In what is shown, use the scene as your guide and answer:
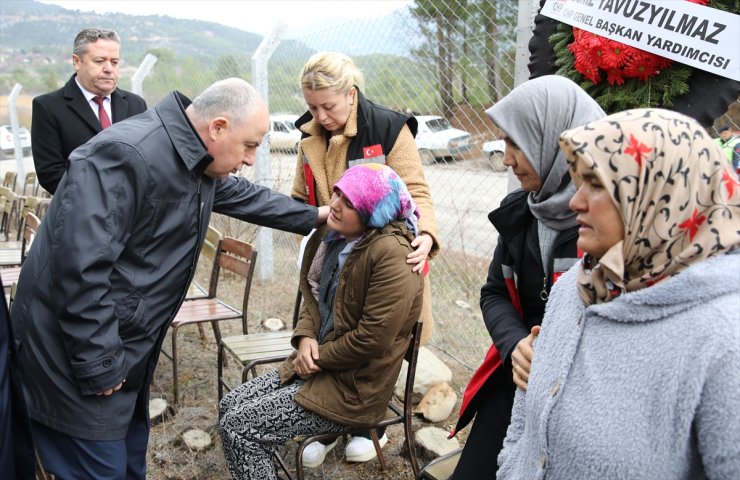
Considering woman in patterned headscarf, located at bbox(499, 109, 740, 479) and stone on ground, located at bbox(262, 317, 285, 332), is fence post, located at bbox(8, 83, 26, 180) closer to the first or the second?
stone on ground, located at bbox(262, 317, 285, 332)

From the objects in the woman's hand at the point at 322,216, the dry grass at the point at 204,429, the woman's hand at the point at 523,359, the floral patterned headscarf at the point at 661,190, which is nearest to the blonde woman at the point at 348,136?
the woman's hand at the point at 322,216

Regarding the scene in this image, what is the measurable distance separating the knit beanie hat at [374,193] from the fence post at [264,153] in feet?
10.9

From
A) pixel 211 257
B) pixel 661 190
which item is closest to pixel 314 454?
pixel 211 257

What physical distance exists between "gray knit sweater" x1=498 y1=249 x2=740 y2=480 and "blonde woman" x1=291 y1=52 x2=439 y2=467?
138 centimetres

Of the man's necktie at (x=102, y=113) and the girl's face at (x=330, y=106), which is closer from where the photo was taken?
the girl's face at (x=330, y=106)

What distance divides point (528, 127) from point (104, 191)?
Answer: 1.27 meters

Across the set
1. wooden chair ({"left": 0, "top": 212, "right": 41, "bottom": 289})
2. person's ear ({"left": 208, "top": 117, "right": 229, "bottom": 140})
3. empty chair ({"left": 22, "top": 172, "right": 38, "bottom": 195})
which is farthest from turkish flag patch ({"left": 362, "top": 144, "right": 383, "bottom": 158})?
empty chair ({"left": 22, "top": 172, "right": 38, "bottom": 195})

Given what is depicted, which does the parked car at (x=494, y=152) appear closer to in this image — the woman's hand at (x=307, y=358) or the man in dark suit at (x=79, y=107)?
the woman's hand at (x=307, y=358)

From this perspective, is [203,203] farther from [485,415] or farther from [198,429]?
[198,429]

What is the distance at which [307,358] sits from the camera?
→ 8.34 ft

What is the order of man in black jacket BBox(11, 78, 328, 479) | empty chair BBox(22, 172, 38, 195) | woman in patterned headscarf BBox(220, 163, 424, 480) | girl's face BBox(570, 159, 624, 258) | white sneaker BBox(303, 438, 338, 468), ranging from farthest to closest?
empty chair BBox(22, 172, 38, 195) < white sneaker BBox(303, 438, 338, 468) < woman in patterned headscarf BBox(220, 163, 424, 480) < man in black jacket BBox(11, 78, 328, 479) < girl's face BBox(570, 159, 624, 258)

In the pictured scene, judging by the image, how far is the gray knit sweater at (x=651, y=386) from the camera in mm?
1039

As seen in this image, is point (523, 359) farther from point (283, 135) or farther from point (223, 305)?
point (283, 135)

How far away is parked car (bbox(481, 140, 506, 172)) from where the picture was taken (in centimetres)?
361
